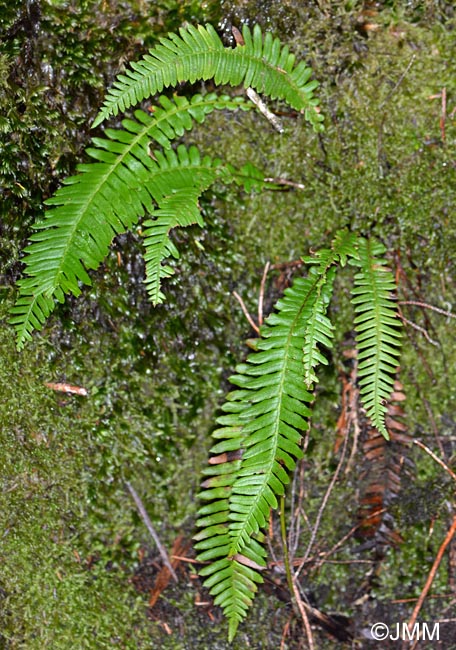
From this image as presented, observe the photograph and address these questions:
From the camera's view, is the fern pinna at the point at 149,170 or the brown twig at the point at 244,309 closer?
the fern pinna at the point at 149,170

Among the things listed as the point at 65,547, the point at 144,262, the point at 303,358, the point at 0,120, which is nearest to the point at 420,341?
the point at 303,358

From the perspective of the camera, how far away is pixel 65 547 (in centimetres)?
297

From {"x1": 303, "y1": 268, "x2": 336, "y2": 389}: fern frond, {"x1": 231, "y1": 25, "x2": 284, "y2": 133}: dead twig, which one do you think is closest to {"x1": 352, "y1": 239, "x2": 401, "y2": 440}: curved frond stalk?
{"x1": 303, "y1": 268, "x2": 336, "y2": 389}: fern frond

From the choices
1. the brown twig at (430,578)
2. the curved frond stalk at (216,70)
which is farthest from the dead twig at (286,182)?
the brown twig at (430,578)

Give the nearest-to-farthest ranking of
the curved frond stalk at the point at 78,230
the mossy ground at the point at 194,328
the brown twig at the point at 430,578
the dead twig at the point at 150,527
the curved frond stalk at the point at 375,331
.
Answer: the curved frond stalk at the point at 78,230
the curved frond stalk at the point at 375,331
the mossy ground at the point at 194,328
the dead twig at the point at 150,527
the brown twig at the point at 430,578

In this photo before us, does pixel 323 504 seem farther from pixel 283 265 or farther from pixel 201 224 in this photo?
pixel 201 224

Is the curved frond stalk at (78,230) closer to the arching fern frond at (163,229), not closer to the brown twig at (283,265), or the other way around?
the arching fern frond at (163,229)

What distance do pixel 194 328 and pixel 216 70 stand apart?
3.94 ft

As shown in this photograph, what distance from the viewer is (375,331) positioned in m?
2.75

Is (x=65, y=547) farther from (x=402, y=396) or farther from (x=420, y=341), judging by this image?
(x=420, y=341)

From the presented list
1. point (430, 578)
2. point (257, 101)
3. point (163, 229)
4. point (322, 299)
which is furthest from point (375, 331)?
point (430, 578)

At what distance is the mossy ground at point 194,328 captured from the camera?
9.23 feet

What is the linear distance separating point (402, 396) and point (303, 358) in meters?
0.93

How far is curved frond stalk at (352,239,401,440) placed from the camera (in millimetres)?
2674
